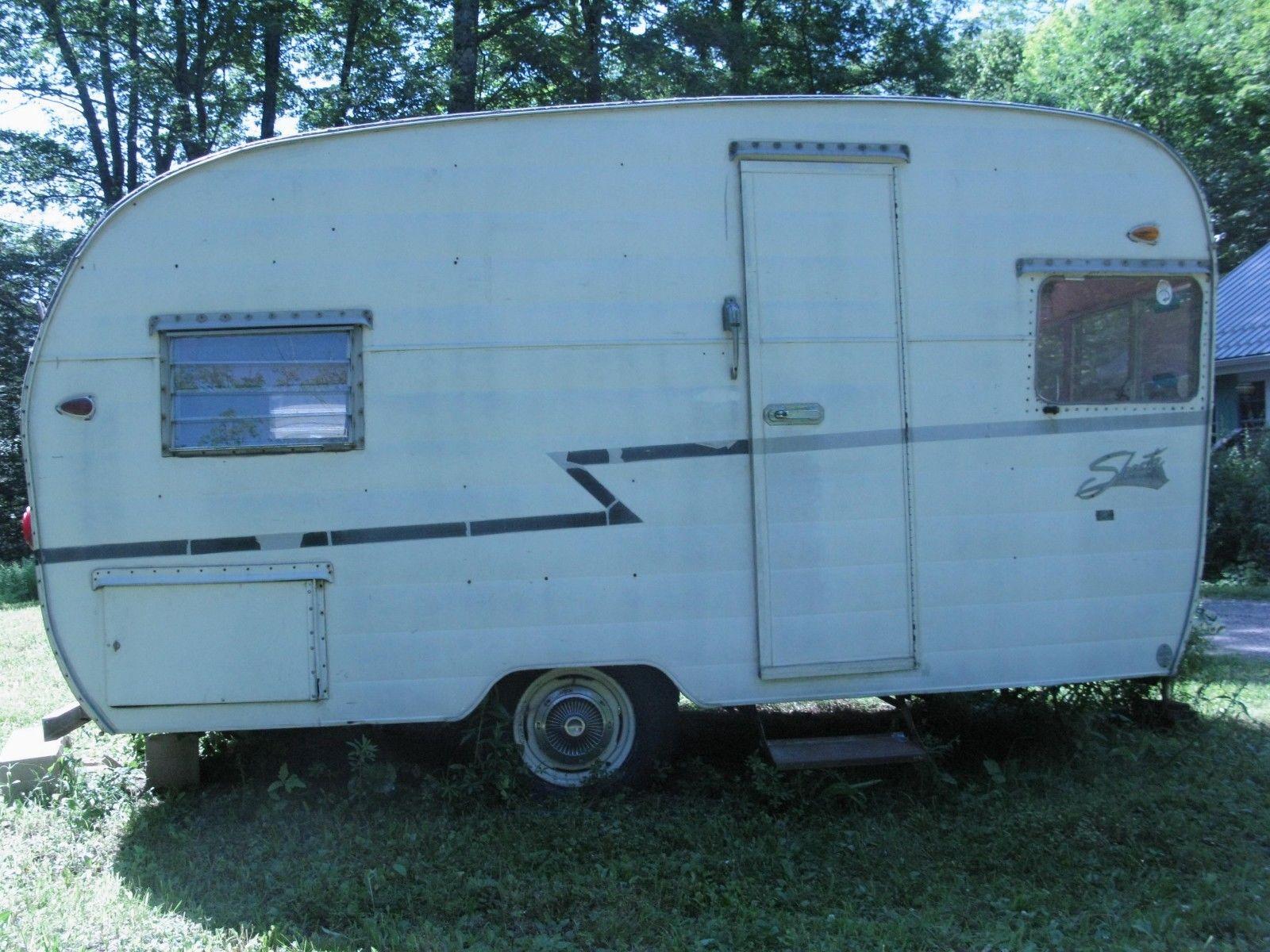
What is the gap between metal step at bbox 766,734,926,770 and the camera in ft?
14.8

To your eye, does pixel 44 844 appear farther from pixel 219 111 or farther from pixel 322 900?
pixel 219 111

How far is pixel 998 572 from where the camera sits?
462cm

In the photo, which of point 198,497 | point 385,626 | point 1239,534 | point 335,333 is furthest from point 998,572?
point 1239,534

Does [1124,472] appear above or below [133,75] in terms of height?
below

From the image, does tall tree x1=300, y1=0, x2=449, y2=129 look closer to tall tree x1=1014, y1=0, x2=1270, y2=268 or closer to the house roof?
the house roof

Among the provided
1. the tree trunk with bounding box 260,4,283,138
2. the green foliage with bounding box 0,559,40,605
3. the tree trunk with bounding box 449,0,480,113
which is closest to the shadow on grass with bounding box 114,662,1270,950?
the green foliage with bounding box 0,559,40,605

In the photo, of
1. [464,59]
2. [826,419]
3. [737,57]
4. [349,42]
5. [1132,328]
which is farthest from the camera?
[349,42]

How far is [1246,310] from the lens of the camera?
16453 mm

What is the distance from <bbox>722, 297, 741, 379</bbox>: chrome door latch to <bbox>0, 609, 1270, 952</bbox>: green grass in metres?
1.87

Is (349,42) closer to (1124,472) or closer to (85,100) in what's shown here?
(85,100)

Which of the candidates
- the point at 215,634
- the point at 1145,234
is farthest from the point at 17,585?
the point at 1145,234

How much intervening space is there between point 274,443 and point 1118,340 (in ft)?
12.5

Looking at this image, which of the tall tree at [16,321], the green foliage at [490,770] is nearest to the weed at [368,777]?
the green foliage at [490,770]

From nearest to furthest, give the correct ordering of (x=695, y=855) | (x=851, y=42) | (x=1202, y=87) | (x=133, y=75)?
(x=695, y=855), (x=133, y=75), (x=851, y=42), (x=1202, y=87)
